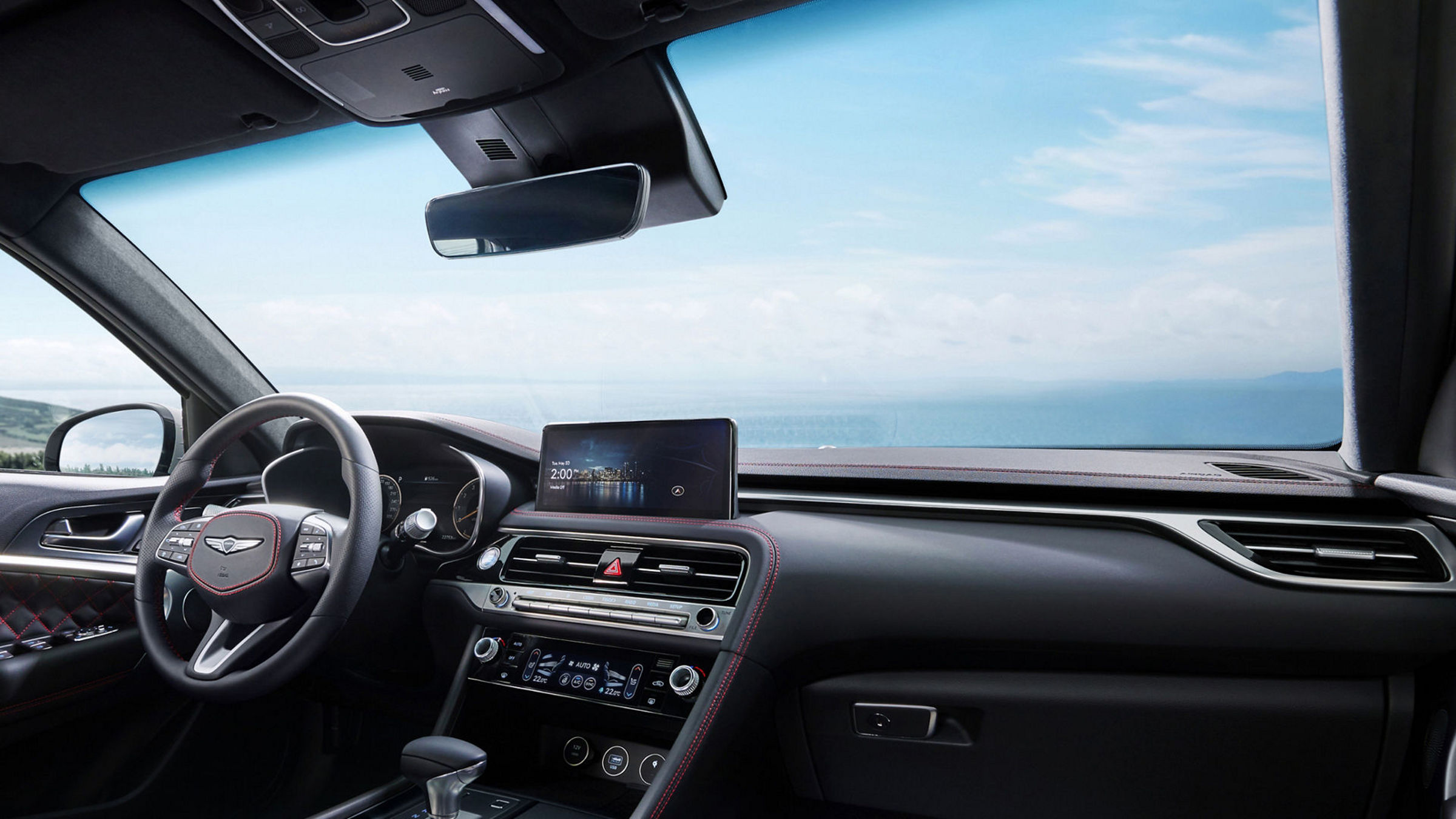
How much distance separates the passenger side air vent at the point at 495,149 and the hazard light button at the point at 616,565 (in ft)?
4.16

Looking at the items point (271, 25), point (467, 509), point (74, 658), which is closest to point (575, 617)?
point (467, 509)

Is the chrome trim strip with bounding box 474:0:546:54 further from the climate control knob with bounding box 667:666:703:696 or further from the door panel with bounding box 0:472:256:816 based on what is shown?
the door panel with bounding box 0:472:256:816

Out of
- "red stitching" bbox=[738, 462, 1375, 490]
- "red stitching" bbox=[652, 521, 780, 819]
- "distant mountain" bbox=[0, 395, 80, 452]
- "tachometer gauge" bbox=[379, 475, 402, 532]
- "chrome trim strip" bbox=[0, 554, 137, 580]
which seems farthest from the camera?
"distant mountain" bbox=[0, 395, 80, 452]

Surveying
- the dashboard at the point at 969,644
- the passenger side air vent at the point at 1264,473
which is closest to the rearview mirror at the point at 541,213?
the dashboard at the point at 969,644

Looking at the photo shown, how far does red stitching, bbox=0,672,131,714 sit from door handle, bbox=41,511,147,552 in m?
0.44

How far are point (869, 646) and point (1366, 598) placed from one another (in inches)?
39.4

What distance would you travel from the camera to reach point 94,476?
2.84 m

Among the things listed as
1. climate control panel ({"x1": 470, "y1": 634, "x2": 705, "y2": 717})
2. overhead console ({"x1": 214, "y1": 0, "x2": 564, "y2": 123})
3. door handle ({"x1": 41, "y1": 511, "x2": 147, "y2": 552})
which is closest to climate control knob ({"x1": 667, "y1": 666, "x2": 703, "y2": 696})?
climate control panel ({"x1": 470, "y1": 634, "x2": 705, "y2": 717})

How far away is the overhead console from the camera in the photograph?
184cm

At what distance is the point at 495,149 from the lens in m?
2.57

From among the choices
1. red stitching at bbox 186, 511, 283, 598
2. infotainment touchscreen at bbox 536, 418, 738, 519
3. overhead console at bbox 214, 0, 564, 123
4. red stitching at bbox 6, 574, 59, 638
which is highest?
overhead console at bbox 214, 0, 564, 123

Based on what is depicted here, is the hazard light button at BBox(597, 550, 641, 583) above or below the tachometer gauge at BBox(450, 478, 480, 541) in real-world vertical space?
below

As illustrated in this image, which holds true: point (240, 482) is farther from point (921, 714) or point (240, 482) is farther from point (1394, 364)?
point (1394, 364)

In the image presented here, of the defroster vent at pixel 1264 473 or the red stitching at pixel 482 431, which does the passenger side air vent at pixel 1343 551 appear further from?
the red stitching at pixel 482 431
